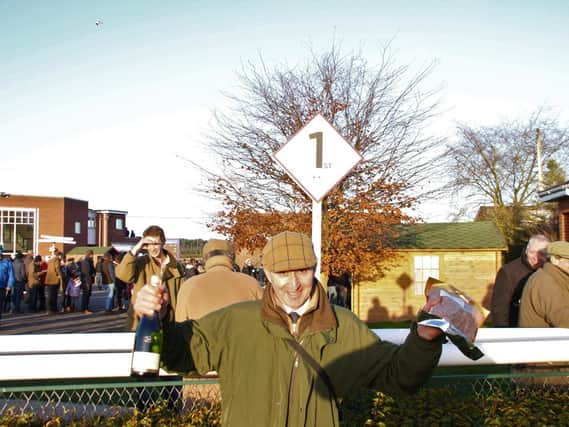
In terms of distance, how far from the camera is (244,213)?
49.5ft

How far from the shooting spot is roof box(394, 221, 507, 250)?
1834 cm

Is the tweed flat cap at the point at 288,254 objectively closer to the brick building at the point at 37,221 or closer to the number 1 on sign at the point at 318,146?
the number 1 on sign at the point at 318,146

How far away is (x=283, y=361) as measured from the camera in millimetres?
2574

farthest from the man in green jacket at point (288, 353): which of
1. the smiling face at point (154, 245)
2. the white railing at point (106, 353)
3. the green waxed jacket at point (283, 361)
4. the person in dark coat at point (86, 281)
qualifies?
the person in dark coat at point (86, 281)

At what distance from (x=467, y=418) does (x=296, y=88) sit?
12.8 metres

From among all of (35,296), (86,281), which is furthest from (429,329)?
(35,296)

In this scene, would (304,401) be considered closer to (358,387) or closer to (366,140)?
(358,387)

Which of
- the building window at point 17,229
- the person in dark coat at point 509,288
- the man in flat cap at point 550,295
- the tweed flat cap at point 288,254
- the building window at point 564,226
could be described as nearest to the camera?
the tweed flat cap at point 288,254

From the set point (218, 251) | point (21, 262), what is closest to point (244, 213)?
point (21, 262)

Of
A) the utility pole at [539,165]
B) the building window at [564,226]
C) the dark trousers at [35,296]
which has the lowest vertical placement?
the dark trousers at [35,296]

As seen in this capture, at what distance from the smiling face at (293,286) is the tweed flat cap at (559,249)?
338cm

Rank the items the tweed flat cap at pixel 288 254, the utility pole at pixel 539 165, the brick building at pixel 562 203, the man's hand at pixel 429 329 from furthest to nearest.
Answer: the utility pole at pixel 539 165, the brick building at pixel 562 203, the tweed flat cap at pixel 288 254, the man's hand at pixel 429 329

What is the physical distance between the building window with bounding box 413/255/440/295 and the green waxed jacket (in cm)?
1597

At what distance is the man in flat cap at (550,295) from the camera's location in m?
5.00
